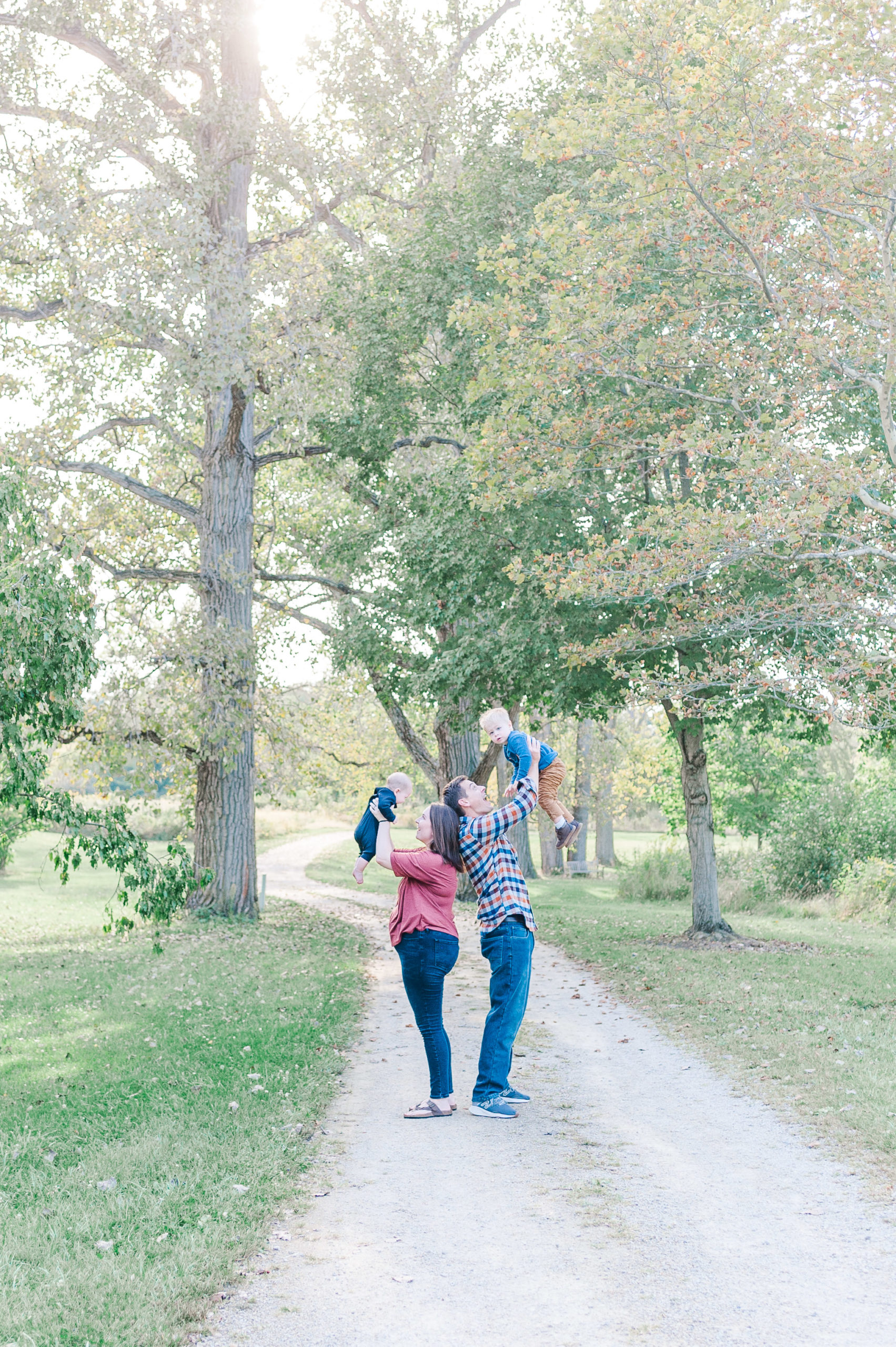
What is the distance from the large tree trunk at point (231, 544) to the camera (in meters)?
17.5

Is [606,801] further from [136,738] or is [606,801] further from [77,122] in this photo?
[77,122]

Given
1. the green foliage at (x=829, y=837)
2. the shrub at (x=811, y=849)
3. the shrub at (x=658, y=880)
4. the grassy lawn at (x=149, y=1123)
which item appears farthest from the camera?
the shrub at (x=658, y=880)

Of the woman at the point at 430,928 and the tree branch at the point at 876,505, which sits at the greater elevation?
the tree branch at the point at 876,505

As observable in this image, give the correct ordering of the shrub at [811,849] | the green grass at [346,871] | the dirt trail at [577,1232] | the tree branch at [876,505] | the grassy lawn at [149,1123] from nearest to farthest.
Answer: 1. the dirt trail at [577,1232]
2. the grassy lawn at [149,1123]
3. the tree branch at [876,505]
4. the shrub at [811,849]
5. the green grass at [346,871]

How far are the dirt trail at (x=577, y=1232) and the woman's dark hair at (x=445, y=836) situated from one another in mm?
1568

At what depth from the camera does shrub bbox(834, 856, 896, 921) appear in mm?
21641

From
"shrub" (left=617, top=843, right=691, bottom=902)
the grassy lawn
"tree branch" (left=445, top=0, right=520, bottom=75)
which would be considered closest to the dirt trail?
the grassy lawn

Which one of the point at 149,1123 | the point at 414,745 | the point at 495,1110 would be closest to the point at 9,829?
the point at 414,745

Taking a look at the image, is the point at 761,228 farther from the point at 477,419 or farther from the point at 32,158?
the point at 32,158

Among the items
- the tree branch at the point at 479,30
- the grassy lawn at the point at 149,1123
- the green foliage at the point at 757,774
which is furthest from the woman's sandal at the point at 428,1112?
the green foliage at the point at 757,774

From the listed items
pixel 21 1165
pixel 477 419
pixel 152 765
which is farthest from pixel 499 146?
pixel 21 1165

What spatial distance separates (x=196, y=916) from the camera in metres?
18.8

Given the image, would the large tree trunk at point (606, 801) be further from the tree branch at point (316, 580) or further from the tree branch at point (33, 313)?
the tree branch at point (33, 313)

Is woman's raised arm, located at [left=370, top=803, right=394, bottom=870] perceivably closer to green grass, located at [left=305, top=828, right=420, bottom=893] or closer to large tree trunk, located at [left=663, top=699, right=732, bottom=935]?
large tree trunk, located at [left=663, top=699, right=732, bottom=935]
